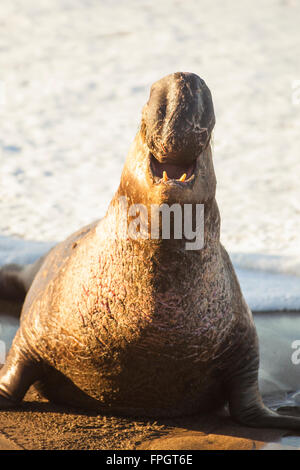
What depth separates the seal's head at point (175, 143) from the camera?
91.8 inches

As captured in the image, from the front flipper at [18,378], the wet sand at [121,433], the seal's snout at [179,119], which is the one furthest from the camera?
the front flipper at [18,378]

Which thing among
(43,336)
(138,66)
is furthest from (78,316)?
(138,66)

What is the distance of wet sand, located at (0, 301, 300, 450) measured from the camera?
271 centimetres

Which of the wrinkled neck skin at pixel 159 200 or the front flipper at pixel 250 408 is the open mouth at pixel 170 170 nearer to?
the wrinkled neck skin at pixel 159 200

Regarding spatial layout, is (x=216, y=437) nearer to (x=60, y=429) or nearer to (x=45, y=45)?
(x=60, y=429)

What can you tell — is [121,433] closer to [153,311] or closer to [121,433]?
[121,433]

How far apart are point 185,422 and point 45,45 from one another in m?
11.1

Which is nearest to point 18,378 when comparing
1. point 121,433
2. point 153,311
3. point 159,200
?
point 121,433

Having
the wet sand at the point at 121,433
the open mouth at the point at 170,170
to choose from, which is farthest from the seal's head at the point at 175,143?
the wet sand at the point at 121,433

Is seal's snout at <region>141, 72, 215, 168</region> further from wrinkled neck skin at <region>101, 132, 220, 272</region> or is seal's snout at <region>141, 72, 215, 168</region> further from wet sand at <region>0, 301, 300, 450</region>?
wet sand at <region>0, 301, 300, 450</region>

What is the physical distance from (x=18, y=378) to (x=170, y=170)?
4.29ft

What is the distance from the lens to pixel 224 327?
2.95 m

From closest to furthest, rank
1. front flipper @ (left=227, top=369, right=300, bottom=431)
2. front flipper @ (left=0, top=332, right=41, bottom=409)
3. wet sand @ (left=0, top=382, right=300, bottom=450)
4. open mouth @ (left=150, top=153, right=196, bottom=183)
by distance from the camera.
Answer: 1. open mouth @ (left=150, top=153, right=196, bottom=183)
2. wet sand @ (left=0, top=382, right=300, bottom=450)
3. front flipper @ (left=227, top=369, right=300, bottom=431)
4. front flipper @ (left=0, top=332, right=41, bottom=409)

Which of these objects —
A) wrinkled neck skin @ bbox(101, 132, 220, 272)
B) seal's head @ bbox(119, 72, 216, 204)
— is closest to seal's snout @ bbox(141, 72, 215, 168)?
seal's head @ bbox(119, 72, 216, 204)
